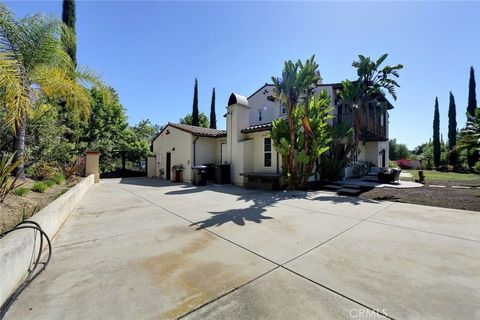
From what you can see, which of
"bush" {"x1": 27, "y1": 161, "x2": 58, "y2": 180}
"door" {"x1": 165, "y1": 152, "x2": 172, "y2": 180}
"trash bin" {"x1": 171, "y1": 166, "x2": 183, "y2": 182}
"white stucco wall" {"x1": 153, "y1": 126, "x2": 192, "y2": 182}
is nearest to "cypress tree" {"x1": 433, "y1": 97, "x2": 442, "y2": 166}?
"white stucco wall" {"x1": 153, "y1": 126, "x2": 192, "y2": 182}

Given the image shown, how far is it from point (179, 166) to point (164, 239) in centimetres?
1156

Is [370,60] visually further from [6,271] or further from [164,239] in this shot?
[6,271]

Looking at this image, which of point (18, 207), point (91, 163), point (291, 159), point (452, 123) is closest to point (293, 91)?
point (291, 159)

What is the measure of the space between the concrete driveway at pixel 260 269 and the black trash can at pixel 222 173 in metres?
7.67

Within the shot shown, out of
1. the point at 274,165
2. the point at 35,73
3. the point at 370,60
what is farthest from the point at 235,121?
the point at 35,73

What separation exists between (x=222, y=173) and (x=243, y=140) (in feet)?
7.83

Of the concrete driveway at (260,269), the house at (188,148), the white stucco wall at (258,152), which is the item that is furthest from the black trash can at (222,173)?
the concrete driveway at (260,269)

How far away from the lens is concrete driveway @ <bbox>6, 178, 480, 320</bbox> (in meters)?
2.13

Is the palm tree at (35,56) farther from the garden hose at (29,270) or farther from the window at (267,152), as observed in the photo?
the window at (267,152)

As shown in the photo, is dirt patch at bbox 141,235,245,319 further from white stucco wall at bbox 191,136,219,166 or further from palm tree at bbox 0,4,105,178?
white stucco wall at bbox 191,136,219,166

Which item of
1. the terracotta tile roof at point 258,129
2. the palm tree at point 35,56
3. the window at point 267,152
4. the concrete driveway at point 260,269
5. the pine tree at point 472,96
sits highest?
the pine tree at point 472,96

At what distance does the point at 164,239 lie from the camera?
403cm

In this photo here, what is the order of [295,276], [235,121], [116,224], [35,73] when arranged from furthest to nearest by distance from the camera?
1. [235,121]
2. [35,73]
3. [116,224]
4. [295,276]

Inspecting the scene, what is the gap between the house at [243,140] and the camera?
12.5m
